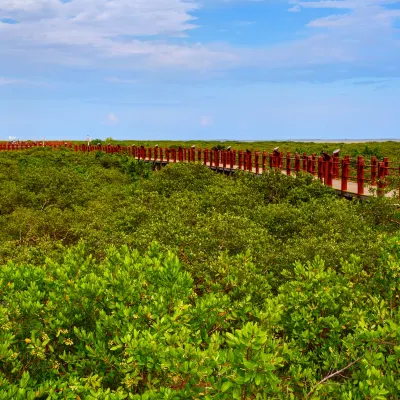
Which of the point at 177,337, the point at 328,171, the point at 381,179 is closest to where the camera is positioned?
the point at 177,337

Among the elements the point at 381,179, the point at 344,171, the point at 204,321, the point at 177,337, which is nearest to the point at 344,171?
the point at 344,171

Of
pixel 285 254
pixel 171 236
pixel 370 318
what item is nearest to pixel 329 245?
pixel 285 254

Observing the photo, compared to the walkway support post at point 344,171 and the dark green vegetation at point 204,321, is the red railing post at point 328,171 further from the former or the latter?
the dark green vegetation at point 204,321

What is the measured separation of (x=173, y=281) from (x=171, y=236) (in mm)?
5782

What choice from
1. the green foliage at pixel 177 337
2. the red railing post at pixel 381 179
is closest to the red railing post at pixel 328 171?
the red railing post at pixel 381 179

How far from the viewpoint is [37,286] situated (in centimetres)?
547

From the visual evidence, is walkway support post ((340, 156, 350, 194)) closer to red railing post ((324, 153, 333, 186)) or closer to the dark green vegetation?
red railing post ((324, 153, 333, 186))

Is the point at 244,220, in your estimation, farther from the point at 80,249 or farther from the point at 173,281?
the point at 173,281

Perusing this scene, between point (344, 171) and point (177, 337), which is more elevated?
point (344, 171)

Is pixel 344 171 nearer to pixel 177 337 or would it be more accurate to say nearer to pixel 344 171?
pixel 344 171

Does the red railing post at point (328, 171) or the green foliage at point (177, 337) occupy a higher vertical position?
the red railing post at point (328, 171)

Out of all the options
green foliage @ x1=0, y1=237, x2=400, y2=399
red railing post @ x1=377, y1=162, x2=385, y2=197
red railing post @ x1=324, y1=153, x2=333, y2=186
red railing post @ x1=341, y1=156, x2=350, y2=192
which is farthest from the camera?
red railing post @ x1=324, y1=153, x2=333, y2=186

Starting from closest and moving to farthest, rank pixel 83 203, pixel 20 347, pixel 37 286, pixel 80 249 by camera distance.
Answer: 1. pixel 20 347
2. pixel 37 286
3. pixel 80 249
4. pixel 83 203

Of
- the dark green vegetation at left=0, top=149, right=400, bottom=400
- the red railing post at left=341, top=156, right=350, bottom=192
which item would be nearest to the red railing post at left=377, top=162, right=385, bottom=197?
the red railing post at left=341, top=156, right=350, bottom=192
